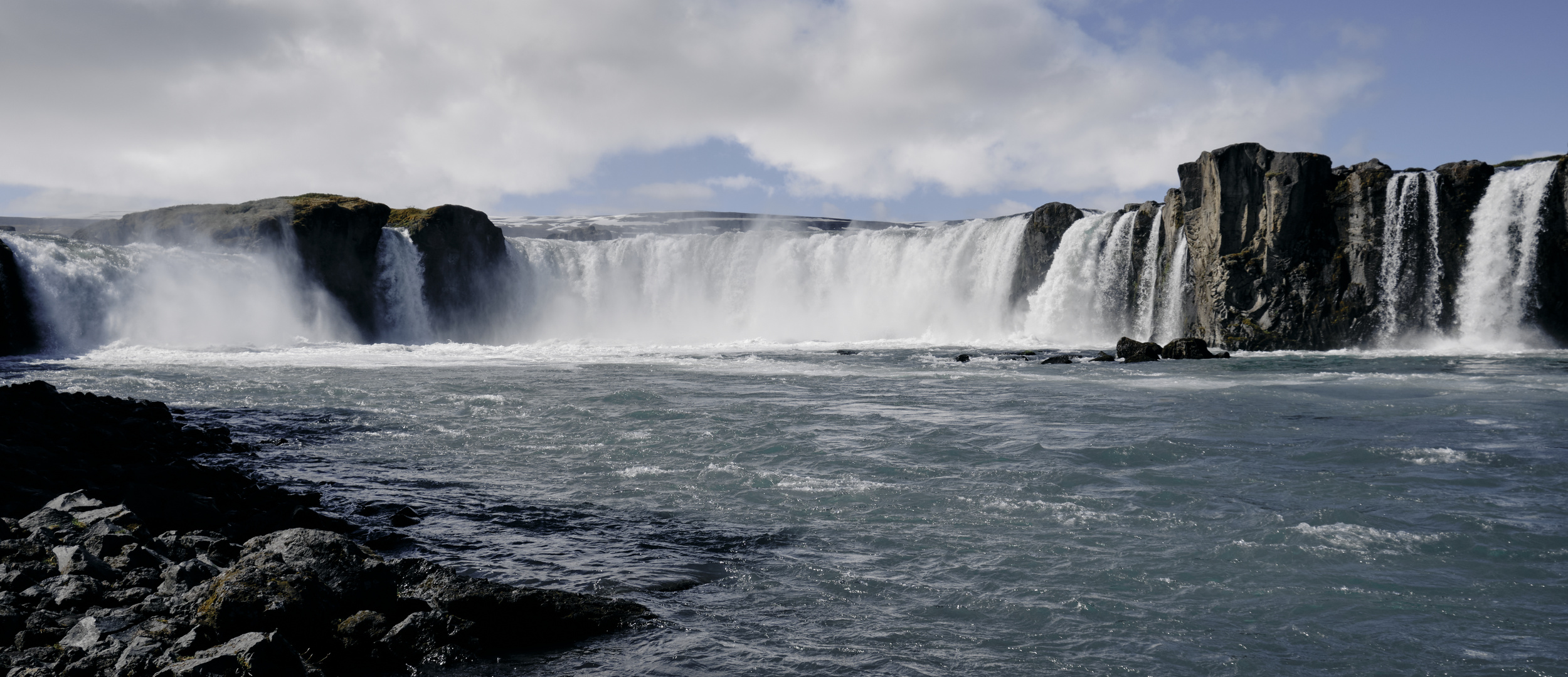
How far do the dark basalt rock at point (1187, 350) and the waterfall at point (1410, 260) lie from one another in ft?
26.0

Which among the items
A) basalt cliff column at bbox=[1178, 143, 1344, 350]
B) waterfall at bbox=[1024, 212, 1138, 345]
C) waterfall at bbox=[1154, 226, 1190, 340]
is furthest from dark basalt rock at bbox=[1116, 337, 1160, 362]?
waterfall at bbox=[1024, 212, 1138, 345]

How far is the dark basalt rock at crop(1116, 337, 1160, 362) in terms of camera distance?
30.9 metres

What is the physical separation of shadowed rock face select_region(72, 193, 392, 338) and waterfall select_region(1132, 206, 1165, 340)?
41896 mm

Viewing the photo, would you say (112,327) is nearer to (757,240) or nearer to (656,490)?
(757,240)

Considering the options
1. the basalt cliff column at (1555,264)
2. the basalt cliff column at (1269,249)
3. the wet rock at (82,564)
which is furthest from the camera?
the basalt cliff column at (1269,249)

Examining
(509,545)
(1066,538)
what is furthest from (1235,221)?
(509,545)

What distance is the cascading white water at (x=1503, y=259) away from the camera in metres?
31.5

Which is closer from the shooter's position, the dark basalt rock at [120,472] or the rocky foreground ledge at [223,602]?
the rocky foreground ledge at [223,602]

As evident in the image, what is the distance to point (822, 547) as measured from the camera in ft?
25.7

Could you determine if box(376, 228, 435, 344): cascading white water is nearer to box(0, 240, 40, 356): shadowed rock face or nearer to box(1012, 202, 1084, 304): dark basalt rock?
box(0, 240, 40, 356): shadowed rock face

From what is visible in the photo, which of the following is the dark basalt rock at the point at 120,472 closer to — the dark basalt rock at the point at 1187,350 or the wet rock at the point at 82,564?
the wet rock at the point at 82,564

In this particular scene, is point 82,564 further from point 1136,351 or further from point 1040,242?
point 1040,242

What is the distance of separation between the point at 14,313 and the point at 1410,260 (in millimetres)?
58353

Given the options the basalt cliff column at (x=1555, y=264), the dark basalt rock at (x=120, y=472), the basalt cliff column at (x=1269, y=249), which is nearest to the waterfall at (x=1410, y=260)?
the basalt cliff column at (x=1269, y=249)
